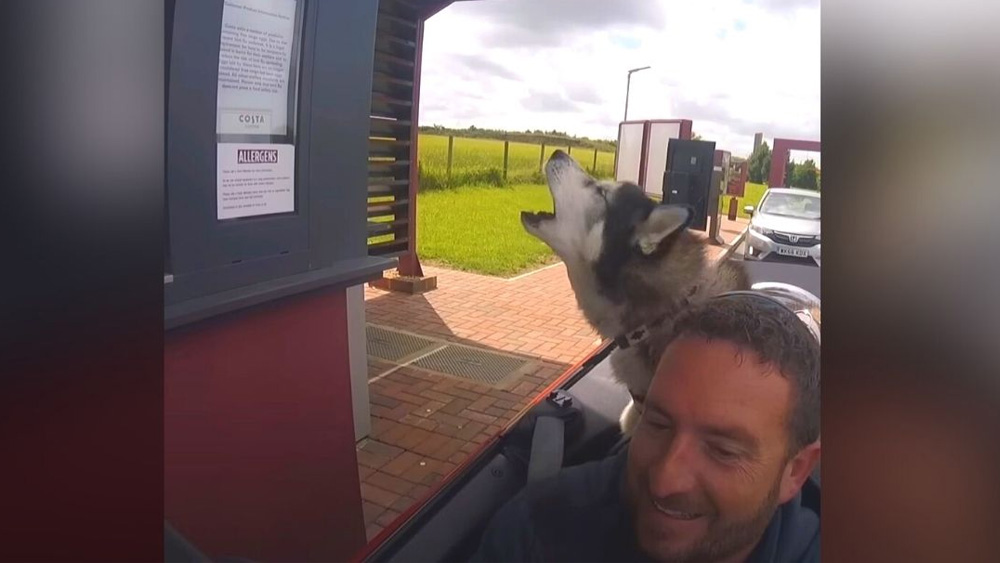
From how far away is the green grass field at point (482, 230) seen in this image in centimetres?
121

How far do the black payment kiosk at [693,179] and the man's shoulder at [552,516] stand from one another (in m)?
0.48

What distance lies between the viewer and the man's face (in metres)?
1.11

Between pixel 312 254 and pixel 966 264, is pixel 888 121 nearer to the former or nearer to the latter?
pixel 966 264

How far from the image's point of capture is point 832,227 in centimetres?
110

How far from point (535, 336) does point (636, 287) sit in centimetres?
23

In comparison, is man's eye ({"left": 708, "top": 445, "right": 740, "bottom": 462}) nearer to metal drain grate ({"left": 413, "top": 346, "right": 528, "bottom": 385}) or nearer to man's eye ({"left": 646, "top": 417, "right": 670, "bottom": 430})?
man's eye ({"left": 646, "top": 417, "right": 670, "bottom": 430})

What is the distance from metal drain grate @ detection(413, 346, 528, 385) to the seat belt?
0.13 metres

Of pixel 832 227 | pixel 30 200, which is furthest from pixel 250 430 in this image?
pixel 832 227

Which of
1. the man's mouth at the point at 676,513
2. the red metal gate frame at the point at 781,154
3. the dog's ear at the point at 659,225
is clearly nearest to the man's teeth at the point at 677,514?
the man's mouth at the point at 676,513

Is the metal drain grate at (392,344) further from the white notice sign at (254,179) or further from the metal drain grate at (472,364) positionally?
the white notice sign at (254,179)

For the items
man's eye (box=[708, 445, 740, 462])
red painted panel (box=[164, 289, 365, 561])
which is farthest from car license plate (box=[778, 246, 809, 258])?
red painted panel (box=[164, 289, 365, 561])

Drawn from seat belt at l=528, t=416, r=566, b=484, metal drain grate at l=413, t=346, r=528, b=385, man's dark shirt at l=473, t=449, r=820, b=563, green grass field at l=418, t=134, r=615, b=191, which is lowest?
man's dark shirt at l=473, t=449, r=820, b=563

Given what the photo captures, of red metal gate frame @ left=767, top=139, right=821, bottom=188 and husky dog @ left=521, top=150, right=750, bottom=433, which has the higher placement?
red metal gate frame @ left=767, top=139, right=821, bottom=188

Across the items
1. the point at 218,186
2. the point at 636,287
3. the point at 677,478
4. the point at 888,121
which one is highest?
the point at 888,121
